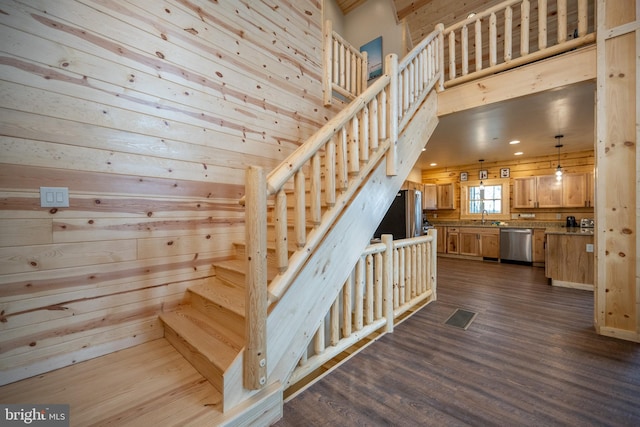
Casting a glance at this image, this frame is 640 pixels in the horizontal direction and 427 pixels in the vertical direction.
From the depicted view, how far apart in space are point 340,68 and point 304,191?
10.0 feet

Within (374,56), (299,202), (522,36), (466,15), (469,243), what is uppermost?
(466,15)

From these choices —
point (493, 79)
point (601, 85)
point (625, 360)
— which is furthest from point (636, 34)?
point (625, 360)

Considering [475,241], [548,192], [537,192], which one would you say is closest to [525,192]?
[537,192]

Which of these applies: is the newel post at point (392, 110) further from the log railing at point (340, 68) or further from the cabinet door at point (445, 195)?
the cabinet door at point (445, 195)

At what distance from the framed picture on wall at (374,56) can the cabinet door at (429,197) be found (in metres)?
3.61

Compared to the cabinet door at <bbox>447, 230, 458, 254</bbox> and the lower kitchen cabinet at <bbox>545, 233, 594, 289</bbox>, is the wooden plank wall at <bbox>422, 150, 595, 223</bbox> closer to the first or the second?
the cabinet door at <bbox>447, 230, 458, 254</bbox>

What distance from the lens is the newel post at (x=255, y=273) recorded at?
4.44 ft

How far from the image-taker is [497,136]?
4.60m

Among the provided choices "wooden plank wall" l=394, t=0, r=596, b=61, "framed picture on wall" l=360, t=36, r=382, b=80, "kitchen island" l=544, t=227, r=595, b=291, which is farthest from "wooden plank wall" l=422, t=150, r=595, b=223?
"framed picture on wall" l=360, t=36, r=382, b=80

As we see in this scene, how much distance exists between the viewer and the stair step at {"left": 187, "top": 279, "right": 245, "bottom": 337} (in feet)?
5.91

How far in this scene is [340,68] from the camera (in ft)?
12.6

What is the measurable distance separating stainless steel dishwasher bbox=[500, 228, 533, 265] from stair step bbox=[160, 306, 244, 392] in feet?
20.9

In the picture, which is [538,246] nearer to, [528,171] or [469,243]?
[469,243]

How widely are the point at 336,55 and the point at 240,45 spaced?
4.90ft
